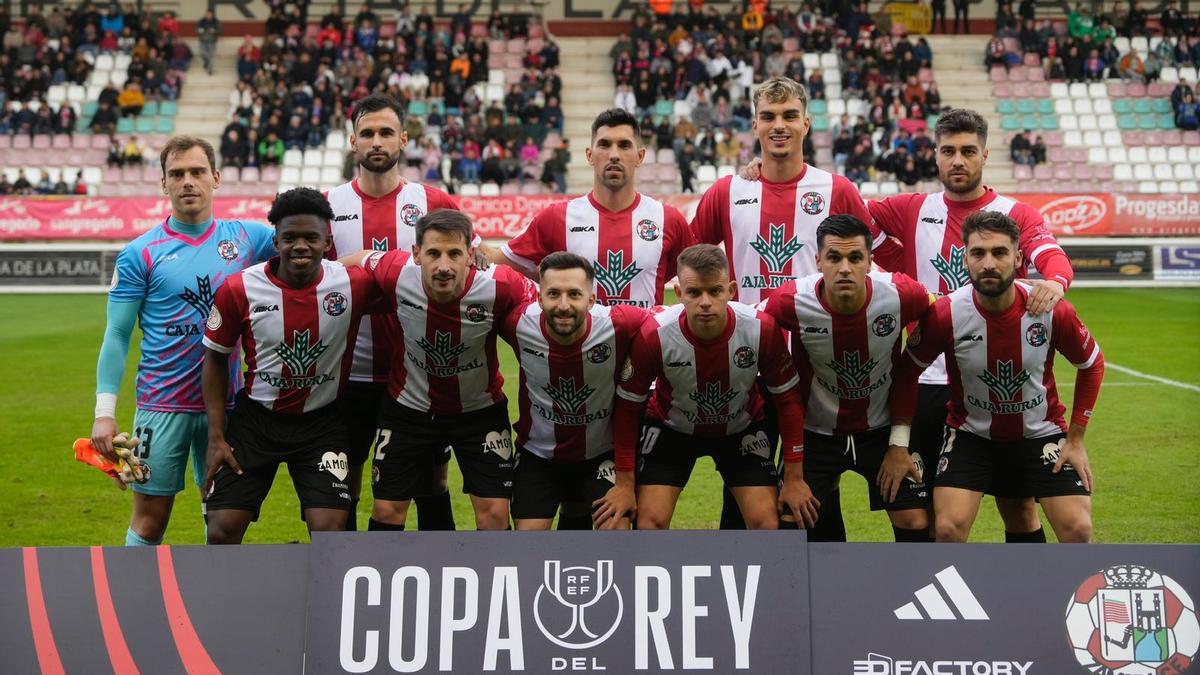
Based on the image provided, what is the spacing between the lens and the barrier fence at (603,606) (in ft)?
13.9

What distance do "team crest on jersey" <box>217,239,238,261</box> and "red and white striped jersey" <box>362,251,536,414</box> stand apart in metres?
0.64

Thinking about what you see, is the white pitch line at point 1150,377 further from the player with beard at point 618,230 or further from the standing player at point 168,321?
the standing player at point 168,321

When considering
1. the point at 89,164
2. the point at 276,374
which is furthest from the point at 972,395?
the point at 89,164

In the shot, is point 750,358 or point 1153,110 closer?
point 750,358

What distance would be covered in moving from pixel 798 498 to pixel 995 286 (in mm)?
1220

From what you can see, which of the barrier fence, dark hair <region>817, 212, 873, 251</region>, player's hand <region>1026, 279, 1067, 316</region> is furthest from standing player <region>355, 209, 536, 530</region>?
player's hand <region>1026, 279, 1067, 316</region>

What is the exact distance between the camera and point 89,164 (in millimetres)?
26500

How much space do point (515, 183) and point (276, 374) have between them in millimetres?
20340

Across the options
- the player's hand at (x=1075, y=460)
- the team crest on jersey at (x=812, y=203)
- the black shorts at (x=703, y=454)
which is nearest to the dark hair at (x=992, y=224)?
the team crest on jersey at (x=812, y=203)

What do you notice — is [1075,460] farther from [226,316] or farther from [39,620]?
[39,620]

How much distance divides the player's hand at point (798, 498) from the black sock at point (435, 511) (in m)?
1.68

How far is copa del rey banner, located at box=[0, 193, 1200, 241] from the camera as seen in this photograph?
862 inches

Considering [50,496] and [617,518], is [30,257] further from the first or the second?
[617,518]

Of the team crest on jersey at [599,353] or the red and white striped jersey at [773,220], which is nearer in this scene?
the team crest on jersey at [599,353]
